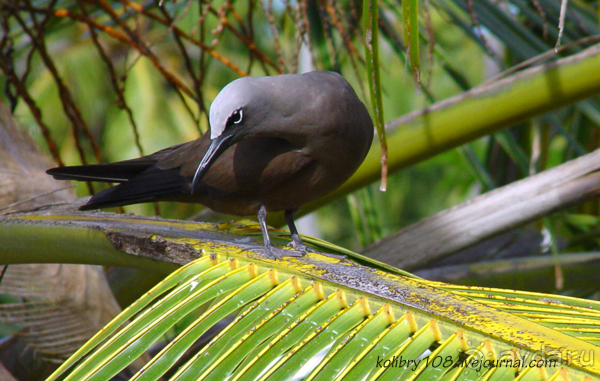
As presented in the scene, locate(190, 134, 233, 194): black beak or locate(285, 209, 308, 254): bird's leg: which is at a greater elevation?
locate(190, 134, 233, 194): black beak

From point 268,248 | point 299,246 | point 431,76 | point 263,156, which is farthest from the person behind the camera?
point 431,76

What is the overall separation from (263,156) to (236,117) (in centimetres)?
25

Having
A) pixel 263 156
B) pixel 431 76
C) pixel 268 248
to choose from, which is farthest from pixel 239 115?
pixel 431 76

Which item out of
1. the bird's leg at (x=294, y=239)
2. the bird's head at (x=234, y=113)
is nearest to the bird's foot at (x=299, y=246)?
the bird's leg at (x=294, y=239)

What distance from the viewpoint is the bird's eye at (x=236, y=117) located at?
154 centimetres

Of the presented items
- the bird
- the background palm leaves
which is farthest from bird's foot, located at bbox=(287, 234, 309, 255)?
the background palm leaves

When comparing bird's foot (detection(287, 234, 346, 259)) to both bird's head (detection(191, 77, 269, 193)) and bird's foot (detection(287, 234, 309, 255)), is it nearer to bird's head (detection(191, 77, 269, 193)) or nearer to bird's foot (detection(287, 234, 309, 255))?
bird's foot (detection(287, 234, 309, 255))

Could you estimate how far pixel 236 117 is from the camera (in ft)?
5.08

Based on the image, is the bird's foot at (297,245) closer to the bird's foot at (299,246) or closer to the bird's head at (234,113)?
the bird's foot at (299,246)

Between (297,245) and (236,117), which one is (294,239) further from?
(236,117)

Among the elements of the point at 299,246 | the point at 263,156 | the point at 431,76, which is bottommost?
the point at 299,246

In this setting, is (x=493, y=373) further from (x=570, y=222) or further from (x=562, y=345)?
(x=570, y=222)

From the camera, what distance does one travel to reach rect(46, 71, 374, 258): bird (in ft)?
5.16

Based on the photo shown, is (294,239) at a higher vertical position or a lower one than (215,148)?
lower
